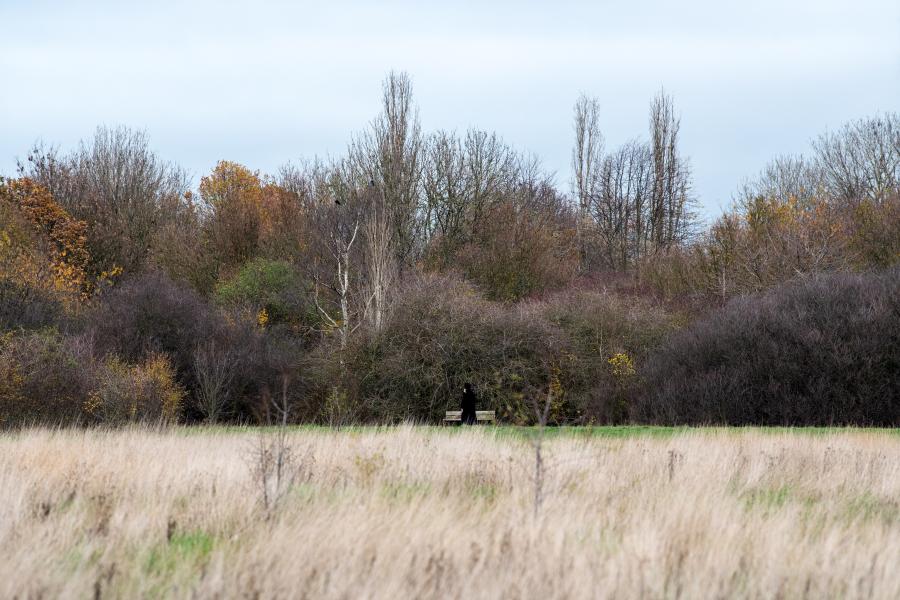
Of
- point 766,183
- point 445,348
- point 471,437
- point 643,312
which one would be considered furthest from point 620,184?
point 471,437

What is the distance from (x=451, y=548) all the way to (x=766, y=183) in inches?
1993

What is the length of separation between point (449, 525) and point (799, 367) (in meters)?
17.5

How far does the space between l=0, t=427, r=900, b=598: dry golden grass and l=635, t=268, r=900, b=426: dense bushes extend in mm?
11364

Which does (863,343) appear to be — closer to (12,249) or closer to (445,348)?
(445,348)

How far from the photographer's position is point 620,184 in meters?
57.4

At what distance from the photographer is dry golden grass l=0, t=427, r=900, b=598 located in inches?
221

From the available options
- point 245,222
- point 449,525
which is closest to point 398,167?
point 245,222

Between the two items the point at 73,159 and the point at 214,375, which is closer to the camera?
the point at 214,375

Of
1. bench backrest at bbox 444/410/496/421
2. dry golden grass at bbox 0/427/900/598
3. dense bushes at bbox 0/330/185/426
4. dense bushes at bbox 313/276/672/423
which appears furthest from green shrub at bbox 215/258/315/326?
dry golden grass at bbox 0/427/900/598

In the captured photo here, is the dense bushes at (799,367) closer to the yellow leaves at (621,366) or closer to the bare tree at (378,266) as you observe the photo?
the yellow leaves at (621,366)

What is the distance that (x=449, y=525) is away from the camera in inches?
275

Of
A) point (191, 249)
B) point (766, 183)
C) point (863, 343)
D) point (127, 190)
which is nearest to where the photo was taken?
point (863, 343)

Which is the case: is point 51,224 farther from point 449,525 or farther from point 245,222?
point 449,525

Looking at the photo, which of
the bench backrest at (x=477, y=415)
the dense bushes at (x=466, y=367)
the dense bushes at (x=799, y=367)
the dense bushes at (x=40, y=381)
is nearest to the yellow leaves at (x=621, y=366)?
the dense bushes at (x=466, y=367)
